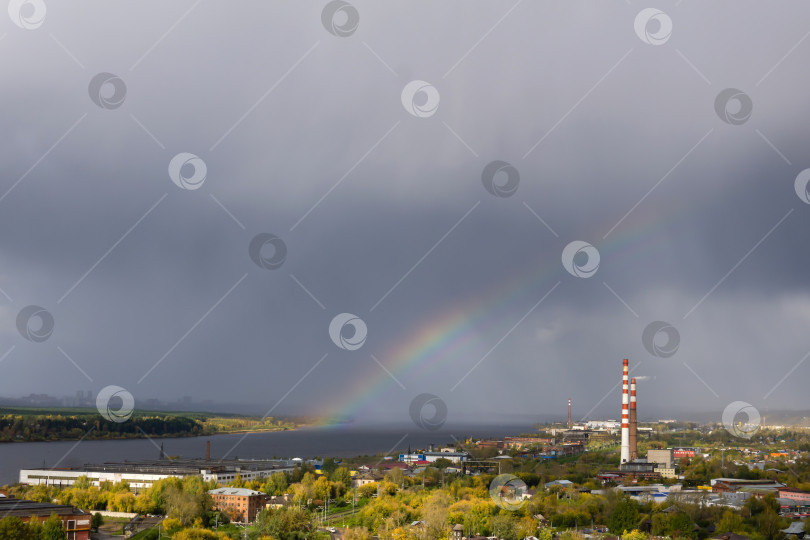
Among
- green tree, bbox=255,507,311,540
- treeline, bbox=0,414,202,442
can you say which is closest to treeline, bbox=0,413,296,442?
treeline, bbox=0,414,202,442

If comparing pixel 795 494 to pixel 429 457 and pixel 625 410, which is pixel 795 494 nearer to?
pixel 625 410

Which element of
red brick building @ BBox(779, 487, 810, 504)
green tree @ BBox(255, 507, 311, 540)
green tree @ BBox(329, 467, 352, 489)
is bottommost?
red brick building @ BBox(779, 487, 810, 504)

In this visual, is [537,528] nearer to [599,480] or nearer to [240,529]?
[240,529]

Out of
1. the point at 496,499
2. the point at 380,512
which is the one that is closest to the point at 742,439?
the point at 496,499

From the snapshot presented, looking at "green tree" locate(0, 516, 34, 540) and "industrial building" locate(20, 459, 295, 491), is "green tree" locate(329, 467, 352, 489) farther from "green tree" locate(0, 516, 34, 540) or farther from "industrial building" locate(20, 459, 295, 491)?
"green tree" locate(0, 516, 34, 540)

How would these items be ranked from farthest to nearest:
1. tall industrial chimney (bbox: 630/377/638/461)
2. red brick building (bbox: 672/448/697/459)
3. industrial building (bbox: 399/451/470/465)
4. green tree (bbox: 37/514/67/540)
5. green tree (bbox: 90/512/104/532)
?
red brick building (bbox: 672/448/697/459) < industrial building (bbox: 399/451/470/465) < tall industrial chimney (bbox: 630/377/638/461) < green tree (bbox: 90/512/104/532) < green tree (bbox: 37/514/67/540)

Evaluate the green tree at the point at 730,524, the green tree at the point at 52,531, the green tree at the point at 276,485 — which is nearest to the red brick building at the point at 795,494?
the green tree at the point at 730,524
